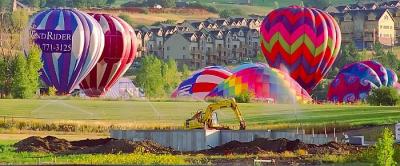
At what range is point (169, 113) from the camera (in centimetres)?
6406

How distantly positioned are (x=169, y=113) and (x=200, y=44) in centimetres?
10330

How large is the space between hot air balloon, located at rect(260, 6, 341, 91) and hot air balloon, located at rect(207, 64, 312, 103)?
12179mm

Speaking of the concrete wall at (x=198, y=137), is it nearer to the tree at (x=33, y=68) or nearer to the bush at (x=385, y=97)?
the tree at (x=33, y=68)

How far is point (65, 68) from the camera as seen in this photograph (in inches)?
3046

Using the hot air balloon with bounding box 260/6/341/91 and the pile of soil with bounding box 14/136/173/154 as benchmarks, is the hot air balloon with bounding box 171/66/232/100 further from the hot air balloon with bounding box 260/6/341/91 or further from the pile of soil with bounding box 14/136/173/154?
the pile of soil with bounding box 14/136/173/154

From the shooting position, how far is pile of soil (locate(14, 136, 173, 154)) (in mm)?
41156

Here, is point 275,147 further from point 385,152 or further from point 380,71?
point 380,71

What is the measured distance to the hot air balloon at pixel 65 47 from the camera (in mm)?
77500

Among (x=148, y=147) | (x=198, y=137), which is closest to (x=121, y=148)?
(x=148, y=147)

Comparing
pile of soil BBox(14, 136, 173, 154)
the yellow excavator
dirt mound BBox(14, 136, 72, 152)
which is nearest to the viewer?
pile of soil BBox(14, 136, 173, 154)

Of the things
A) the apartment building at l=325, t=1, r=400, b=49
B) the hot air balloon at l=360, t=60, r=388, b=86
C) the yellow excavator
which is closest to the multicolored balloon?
the hot air balloon at l=360, t=60, r=388, b=86

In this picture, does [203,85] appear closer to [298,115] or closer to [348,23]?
[298,115]

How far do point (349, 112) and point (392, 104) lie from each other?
52.6ft

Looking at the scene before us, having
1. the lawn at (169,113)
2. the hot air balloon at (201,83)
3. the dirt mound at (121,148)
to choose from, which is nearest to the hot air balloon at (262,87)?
the lawn at (169,113)
